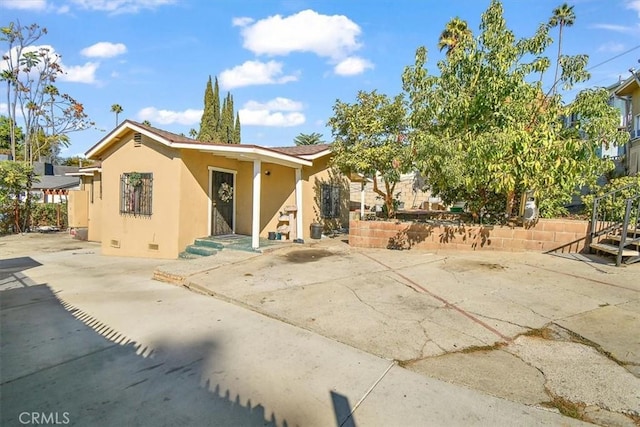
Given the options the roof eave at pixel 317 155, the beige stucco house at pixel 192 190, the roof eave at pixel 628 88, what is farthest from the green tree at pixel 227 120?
the roof eave at pixel 628 88

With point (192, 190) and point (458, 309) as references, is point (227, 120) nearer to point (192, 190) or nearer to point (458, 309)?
point (192, 190)

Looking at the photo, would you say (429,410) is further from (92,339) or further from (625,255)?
(625,255)

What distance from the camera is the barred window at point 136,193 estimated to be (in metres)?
9.92

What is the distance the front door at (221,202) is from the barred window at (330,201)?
3.43 m

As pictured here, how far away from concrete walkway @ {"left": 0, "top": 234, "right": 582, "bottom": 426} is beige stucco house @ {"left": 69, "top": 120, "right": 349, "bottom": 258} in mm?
4554

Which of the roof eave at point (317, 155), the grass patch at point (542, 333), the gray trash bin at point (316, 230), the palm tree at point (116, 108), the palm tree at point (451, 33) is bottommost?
the grass patch at point (542, 333)

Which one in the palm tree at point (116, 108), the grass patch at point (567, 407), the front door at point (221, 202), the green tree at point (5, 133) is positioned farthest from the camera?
the palm tree at point (116, 108)

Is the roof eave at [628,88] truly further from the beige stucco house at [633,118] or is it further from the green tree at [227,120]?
the green tree at [227,120]

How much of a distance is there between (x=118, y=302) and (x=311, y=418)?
4.36m

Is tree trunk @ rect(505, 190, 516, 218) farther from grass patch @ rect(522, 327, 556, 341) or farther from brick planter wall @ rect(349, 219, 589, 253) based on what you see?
grass patch @ rect(522, 327, 556, 341)

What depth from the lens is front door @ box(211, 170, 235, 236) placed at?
10.5 m

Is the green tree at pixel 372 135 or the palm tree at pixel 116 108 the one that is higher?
the palm tree at pixel 116 108

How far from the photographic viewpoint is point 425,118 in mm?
8117

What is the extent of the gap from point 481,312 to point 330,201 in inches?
353
